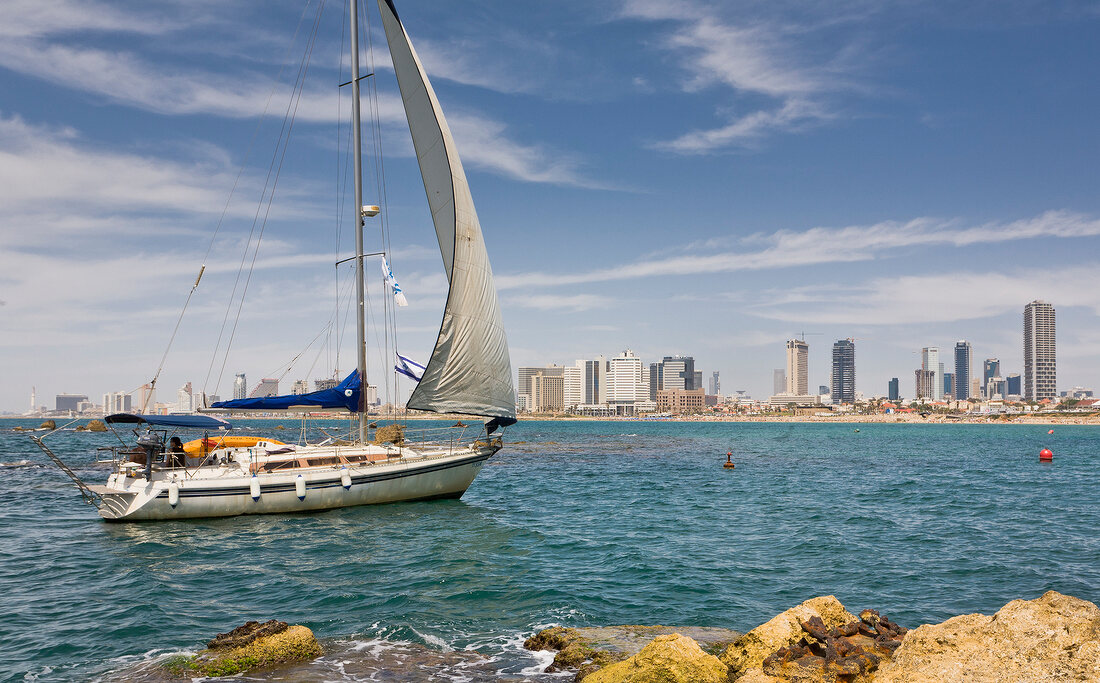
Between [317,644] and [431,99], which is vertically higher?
[431,99]

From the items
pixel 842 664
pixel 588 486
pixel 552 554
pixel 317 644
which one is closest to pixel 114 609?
pixel 317 644

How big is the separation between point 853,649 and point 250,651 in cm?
917

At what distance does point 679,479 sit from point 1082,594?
28833 millimetres

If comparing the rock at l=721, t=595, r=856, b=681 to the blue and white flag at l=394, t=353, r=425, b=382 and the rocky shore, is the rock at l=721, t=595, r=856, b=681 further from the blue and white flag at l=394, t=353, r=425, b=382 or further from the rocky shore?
the blue and white flag at l=394, t=353, r=425, b=382

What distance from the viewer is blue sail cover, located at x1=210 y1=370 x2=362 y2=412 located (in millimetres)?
26562

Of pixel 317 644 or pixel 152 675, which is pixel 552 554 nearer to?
pixel 317 644

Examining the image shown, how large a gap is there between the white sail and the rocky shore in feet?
50.2

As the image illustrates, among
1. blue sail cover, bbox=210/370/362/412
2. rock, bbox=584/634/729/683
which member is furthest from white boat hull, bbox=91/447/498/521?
rock, bbox=584/634/729/683

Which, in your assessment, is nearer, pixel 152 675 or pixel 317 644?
pixel 152 675

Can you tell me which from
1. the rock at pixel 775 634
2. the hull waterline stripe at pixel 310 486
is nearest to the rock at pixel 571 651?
the rock at pixel 775 634

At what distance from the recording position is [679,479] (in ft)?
145

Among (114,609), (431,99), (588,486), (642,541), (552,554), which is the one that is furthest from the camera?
(588,486)

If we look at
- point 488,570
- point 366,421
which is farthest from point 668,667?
point 366,421

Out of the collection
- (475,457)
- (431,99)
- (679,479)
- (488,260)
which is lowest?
(679,479)
